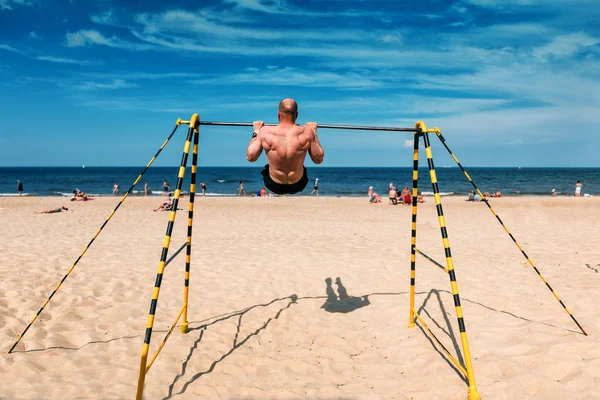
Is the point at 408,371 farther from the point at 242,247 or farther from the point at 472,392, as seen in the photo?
the point at 242,247

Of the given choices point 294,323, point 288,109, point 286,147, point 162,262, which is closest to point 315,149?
point 286,147

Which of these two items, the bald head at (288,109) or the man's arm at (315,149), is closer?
the bald head at (288,109)

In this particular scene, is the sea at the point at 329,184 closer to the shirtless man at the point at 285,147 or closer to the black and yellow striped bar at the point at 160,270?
the shirtless man at the point at 285,147

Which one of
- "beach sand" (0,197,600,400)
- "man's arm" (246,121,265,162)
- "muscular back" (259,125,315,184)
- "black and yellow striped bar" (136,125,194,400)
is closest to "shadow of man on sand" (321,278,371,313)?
"beach sand" (0,197,600,400)

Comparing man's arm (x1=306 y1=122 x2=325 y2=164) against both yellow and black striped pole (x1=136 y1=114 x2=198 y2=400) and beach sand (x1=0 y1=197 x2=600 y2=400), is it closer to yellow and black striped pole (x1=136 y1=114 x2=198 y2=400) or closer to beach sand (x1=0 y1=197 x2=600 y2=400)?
yellow and black striped pole (x1=136 y1=114 x2=198 y2=400)

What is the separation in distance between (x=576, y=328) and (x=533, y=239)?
25.7 feet

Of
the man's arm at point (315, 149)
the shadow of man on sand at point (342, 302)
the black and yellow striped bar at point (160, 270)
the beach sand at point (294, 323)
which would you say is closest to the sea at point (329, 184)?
the beach sand at point (294, 323)

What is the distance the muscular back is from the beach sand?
7.83ft

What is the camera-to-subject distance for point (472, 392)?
3941 millimetres

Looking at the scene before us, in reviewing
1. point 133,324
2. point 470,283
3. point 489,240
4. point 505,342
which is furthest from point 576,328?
point 489,240

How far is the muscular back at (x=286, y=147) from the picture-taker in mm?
4816

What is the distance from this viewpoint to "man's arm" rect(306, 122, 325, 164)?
501cm

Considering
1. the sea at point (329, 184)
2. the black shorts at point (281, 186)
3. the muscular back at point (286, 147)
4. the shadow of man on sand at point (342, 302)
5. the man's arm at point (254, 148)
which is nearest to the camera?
the muscular back at point (286, 147)

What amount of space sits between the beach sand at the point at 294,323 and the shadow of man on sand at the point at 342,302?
13cm
